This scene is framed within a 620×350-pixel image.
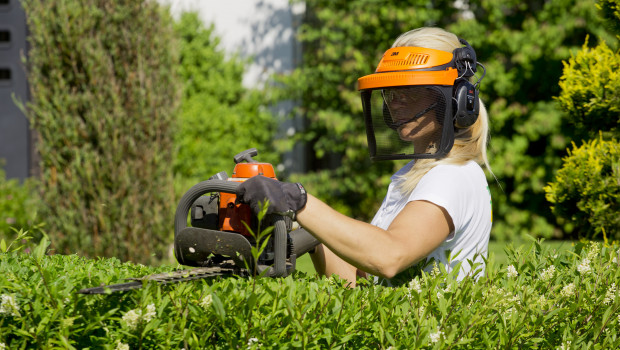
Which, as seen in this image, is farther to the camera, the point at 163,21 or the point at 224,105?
the point at 224,105

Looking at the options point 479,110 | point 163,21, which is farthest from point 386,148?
point 163,21

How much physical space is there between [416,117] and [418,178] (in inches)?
10.2

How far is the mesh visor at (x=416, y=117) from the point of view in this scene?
2391 mm

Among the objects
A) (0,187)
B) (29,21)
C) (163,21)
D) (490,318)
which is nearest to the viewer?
(490,318)

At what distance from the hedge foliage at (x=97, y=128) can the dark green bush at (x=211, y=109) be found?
8.80ft

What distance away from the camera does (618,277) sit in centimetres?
228

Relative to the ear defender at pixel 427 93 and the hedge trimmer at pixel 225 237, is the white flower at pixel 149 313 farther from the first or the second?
A: the ear defender at pixel 427 93

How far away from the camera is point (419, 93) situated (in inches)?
96.0

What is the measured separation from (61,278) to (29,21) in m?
4.79

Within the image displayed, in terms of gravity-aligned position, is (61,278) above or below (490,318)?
above

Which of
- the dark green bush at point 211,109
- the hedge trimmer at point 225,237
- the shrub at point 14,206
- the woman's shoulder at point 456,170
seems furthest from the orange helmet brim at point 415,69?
the dark green bush at point 211,109

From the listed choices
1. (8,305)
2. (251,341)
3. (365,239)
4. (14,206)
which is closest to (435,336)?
(365,239)

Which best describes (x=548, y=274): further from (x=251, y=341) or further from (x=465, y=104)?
(x=251, y=341)

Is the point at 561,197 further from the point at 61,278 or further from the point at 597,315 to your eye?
the point at 61,278
